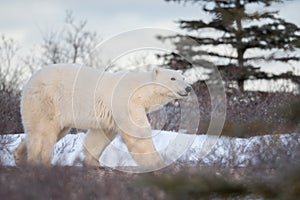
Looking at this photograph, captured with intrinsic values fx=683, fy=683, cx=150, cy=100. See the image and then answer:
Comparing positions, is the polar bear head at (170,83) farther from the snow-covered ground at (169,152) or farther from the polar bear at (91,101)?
the snow-covered ground at (169,152)

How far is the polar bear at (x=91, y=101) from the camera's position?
33.5ft

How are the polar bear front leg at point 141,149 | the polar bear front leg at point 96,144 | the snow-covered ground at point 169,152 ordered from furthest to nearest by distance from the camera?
the polar bear front leg at point 96,144 → the polar bear front leg at point 141,149 → the snow-covered ground at point 169,152

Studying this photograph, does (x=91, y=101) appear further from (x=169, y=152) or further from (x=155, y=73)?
(x=169, y=152)

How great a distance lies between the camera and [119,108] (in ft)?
33.6

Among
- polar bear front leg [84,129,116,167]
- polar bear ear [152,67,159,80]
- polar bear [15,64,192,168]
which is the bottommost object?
polar bear front leg [84,129,116,167]

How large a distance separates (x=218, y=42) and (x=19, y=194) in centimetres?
2823

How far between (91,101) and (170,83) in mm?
1229

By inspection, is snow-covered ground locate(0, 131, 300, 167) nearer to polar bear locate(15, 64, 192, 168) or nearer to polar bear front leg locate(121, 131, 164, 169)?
polar bear front leg locate(121, 131, 164, 169)

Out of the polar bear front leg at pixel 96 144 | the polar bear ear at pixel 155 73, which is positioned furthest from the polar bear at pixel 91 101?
the polar bear front leg at pixel 96 144

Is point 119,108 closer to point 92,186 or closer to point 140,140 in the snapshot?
point 140,140

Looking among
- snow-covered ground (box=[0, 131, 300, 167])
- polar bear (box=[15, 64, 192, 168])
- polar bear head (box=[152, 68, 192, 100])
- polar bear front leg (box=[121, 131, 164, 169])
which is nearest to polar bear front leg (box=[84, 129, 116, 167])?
snow-covered ground (box=[0, 131, 300, 167])

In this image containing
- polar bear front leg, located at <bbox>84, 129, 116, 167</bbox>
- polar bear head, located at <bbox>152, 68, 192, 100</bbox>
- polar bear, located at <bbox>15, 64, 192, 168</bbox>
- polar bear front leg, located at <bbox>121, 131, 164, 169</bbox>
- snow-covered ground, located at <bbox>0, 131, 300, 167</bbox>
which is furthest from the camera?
polar bear front leg, located at <bbox>84, 129, 116, 167</bbox>

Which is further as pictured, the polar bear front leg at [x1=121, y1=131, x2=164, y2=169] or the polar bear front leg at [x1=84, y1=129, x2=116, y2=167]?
the polar bear front leg at [x1=84, y1=129, x2=116, y2=167]

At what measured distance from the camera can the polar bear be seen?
10.2 metres
